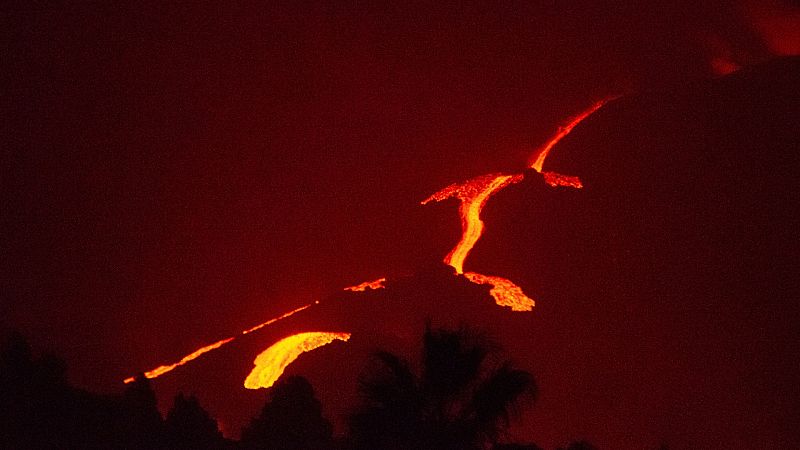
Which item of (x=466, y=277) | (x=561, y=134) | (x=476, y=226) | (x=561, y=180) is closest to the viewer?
(x=466, y=277)

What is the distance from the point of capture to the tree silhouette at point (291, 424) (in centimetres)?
1127

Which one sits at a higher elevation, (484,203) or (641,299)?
(484,203)

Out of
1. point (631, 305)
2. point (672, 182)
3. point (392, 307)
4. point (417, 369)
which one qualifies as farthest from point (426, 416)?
point (672, 182)

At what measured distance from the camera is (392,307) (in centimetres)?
1970

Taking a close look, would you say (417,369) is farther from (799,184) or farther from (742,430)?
(799,184)

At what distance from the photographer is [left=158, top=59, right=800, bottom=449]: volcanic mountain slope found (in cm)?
1788

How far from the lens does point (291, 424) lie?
37.1 feet

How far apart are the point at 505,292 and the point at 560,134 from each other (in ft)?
28.3

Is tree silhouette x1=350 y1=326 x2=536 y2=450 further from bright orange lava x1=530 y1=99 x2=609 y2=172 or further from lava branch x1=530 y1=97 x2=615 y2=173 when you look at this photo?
bright orange lava x1=530 y1=99 x2=609 y2=172

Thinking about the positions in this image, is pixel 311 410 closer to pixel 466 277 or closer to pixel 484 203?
pixel 466 277

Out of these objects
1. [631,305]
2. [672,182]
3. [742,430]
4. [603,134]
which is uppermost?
[603,134]

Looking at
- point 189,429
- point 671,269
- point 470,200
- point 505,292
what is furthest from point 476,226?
point 189,429

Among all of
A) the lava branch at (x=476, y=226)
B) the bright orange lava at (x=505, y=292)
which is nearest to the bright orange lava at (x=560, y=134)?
the lava branch at (x=476, y=226)

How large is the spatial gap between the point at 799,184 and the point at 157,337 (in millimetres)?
19076
